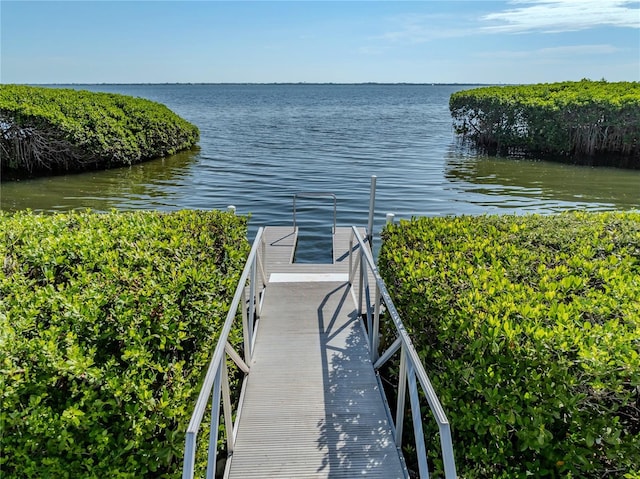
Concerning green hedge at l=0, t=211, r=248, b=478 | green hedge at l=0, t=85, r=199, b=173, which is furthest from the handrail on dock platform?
green hedge at l=0, t=85, r=199, b=173

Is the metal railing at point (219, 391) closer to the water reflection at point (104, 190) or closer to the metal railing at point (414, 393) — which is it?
the metal railing at point (414, 393)

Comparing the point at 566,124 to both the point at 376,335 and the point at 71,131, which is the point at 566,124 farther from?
the point at 71,131

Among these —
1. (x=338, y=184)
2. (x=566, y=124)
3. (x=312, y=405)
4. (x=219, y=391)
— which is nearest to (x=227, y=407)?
(x=219, y=391)

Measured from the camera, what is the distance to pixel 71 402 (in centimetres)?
255

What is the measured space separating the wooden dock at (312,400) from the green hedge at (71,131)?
51.4 ft

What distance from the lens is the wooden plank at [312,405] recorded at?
337cm

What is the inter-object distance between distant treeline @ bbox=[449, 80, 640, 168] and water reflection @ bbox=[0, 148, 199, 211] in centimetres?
1740

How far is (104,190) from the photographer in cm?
1684

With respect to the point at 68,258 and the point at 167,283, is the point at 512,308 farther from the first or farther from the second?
the point at 68,258

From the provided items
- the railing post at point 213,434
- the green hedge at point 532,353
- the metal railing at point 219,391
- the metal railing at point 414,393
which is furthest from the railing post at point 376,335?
the railing post at point 213,434

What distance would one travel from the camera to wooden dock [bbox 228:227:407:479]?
3.38 metres

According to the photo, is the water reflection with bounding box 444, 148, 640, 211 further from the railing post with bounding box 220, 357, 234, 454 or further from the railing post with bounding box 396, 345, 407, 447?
the railing post with bounding box 220, 357, 234, 454

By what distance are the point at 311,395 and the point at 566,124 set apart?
23.1m

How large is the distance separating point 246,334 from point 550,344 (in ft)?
9.12
